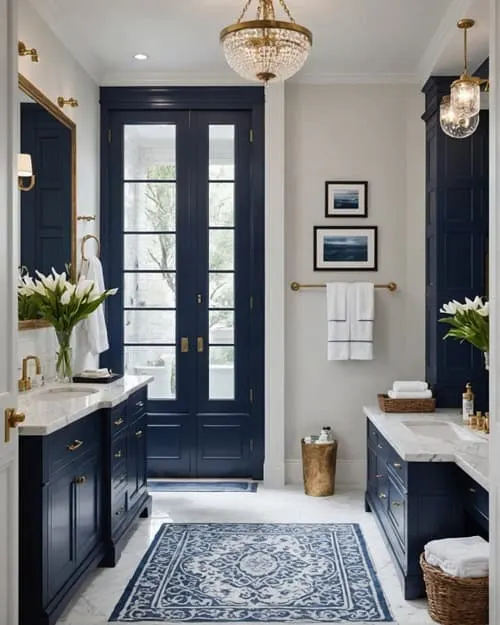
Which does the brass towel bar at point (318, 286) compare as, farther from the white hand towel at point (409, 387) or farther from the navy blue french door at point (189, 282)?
the white hand towel at point (409, 387)

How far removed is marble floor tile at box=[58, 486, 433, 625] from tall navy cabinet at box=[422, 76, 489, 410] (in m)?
1.00

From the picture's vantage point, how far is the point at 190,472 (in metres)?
5.37

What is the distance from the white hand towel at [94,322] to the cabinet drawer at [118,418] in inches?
31.8

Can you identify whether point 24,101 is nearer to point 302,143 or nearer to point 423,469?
point 302,143

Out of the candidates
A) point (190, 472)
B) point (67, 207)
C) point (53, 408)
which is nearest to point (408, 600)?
point (53, 408)

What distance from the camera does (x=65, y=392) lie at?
3.87 meters

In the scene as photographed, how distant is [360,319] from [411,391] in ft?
2.50

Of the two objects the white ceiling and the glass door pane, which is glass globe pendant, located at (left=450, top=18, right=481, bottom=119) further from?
the glass door pane

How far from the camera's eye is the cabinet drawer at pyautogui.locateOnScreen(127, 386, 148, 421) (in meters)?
4.07

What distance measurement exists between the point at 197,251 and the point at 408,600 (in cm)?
294

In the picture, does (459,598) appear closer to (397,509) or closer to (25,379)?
(397,509)

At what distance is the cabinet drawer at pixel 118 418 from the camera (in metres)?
3.63

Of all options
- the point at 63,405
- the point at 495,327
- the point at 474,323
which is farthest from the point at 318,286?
the point at 495,327

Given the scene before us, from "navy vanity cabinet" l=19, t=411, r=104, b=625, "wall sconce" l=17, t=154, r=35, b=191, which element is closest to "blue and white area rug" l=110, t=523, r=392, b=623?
"navy vanity cabinet" l=19, t=411, r=104, b=625
